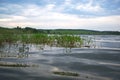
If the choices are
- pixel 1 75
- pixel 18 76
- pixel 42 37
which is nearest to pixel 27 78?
pixel 18 76

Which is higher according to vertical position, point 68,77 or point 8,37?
point 8,37

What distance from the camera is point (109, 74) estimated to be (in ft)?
40.8

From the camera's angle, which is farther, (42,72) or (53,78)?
(42,72)

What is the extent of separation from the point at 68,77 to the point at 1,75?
11.1ft

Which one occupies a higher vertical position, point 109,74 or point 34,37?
point 34,37

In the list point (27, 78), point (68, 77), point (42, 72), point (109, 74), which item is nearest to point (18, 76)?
point (27, 78)

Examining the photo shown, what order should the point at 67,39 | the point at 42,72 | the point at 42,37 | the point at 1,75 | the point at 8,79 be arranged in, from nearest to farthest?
the point at 8,79, the point at 1,75, the point at 42,72, the point at 67,39, the point at 42,37

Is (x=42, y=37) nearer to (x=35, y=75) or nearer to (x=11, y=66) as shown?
(x=11, y=66)

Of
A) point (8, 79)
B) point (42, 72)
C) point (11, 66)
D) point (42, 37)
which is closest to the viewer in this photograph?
point (8, 79)

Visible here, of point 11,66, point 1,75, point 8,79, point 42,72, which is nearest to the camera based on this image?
point 8,79

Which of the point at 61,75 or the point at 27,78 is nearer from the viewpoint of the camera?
the point at 27,78

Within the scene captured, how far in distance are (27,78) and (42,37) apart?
26082 mm

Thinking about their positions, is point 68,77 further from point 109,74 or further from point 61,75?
point 109,74

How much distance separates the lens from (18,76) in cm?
1102
